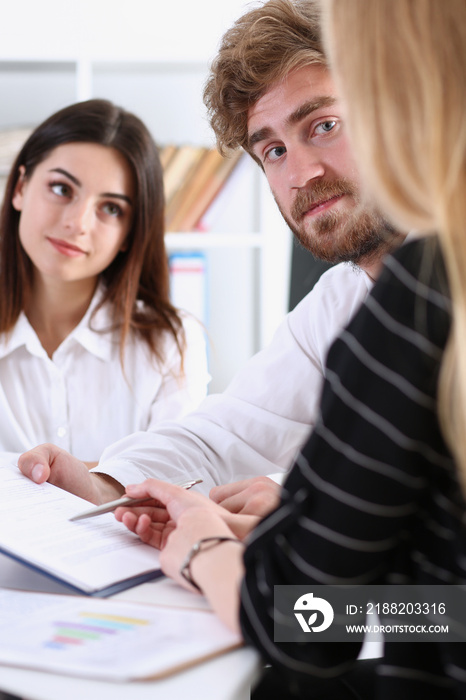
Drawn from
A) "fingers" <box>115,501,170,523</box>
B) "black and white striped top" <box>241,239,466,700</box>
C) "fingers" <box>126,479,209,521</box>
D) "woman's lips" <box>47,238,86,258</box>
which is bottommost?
"fingers" <box>115,501,170,523</box>

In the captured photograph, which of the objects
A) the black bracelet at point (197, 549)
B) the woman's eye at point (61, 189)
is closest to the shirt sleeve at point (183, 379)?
the woman's eye at point (61, 189)

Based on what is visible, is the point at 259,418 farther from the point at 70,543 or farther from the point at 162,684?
the point at 162,684

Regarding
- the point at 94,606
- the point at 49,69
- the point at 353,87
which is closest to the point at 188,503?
the point at 94,606

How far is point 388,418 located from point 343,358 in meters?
0.06

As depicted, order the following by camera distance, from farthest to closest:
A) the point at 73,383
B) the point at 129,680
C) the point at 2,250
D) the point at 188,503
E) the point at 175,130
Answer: the point at 175,130
the point at 2,250
the point at 73,383
the point at 188,503
the point at 129,680

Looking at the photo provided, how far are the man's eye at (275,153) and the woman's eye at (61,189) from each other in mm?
706

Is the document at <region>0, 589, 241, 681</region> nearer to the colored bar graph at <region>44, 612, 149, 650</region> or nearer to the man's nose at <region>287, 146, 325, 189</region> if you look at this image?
the colored bar graph at <region>44, 612, 149, 650</region>

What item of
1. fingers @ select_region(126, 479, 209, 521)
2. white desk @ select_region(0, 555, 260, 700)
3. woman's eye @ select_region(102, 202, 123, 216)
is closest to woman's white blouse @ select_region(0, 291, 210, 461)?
woman's eye @ select_region(102, 202, 123, 216)

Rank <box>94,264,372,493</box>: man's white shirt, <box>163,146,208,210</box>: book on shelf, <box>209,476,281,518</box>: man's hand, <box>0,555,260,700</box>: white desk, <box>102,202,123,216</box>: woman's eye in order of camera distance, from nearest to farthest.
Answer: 1. <box>0,555,260,700</box>: white desk
2. <box>209,476,281,518</box>: man's hand
3. <box>94,264,372,493</box>: man's white shirt
4. <box>102,202,123,216</box>: woman's eye
5. <box>163,146,208,210</box>: book on shelf

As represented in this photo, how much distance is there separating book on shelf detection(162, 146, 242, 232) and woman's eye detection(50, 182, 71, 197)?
0.58 m

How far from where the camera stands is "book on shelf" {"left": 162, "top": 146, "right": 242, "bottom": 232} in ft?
8.08

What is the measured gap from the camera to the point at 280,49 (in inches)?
55.2

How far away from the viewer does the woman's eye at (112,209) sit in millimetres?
1993

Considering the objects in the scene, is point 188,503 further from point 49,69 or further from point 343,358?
point 49,69
